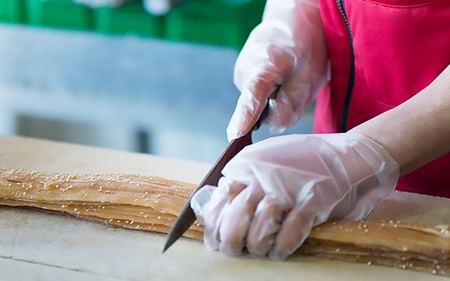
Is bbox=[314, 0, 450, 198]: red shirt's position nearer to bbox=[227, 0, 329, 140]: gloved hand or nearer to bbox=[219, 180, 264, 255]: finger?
bbox=[227, 0, 329, 140]: gloved hand

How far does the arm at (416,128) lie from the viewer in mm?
1034

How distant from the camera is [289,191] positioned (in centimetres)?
95

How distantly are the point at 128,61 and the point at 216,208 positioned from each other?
5.56 feet

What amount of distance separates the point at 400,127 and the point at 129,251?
54 cm

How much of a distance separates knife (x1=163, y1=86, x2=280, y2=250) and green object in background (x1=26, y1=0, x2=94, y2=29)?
147 cm

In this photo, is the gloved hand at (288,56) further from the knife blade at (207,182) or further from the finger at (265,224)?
the finger at (265,224)

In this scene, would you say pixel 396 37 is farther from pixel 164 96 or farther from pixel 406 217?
pixel 164 96

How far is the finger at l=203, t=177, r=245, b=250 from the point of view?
0.94 metres

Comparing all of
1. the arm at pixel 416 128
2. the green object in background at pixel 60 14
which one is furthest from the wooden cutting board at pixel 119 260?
the green object in background at pixel 60 14

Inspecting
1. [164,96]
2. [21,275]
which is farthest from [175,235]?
[164,96]

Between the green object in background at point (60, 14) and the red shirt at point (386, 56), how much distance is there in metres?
1.50

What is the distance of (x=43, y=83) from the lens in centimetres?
264

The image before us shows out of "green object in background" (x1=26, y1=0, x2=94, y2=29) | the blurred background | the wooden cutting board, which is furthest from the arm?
"green object in background" (x1=26, y1=0, x2=94, y2=29)

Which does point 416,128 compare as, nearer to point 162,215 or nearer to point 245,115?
point 245,115
